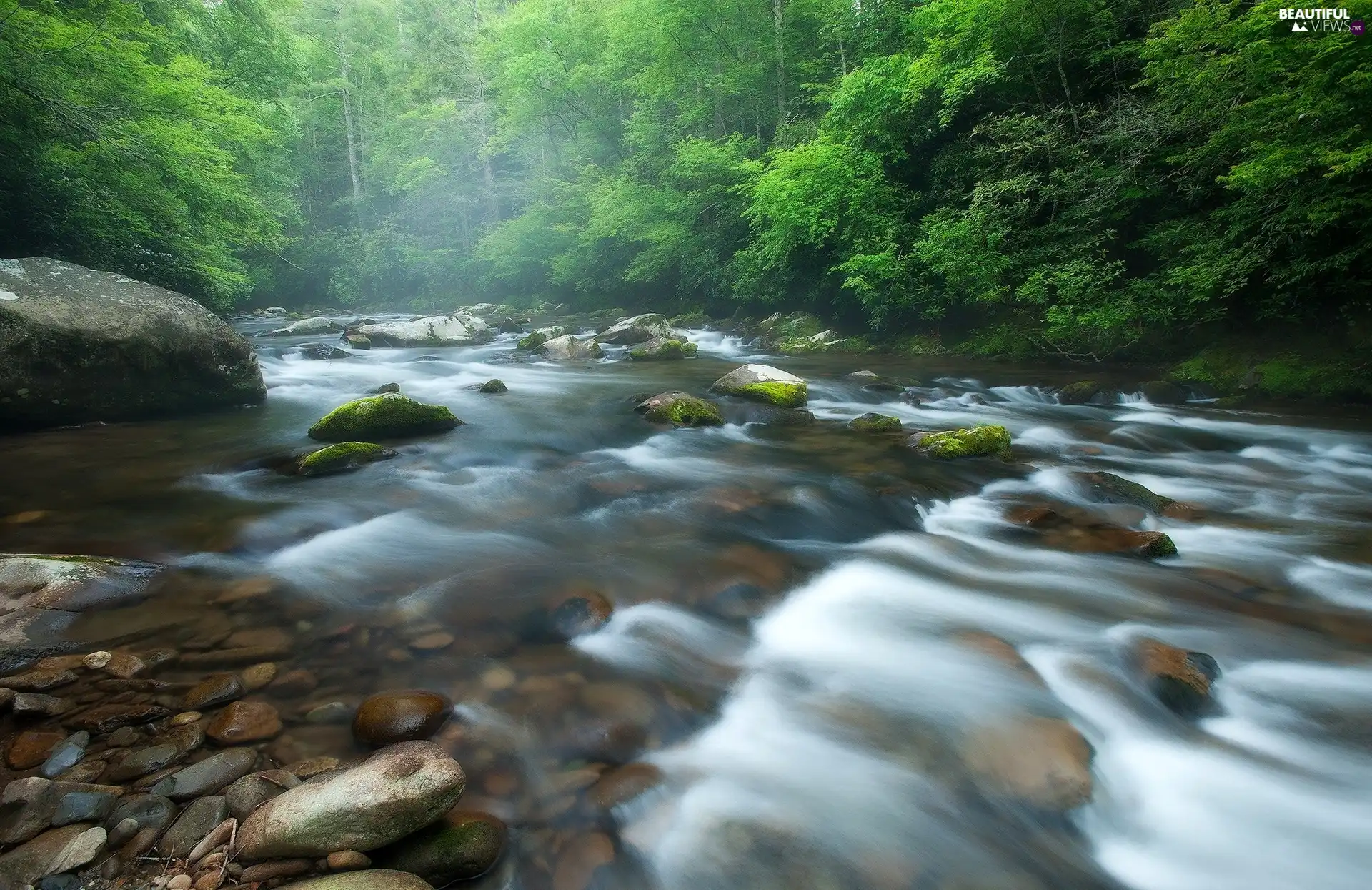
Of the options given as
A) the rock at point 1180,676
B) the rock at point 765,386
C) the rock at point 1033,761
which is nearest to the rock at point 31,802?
the rock at point 1033,761

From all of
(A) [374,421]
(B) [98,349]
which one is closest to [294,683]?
(A) [374,421]

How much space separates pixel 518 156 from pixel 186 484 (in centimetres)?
3225

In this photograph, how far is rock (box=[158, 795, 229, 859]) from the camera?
2.12 meters

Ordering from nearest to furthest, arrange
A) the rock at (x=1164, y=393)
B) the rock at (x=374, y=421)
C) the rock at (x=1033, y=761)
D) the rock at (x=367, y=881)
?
the rock at (x=367, y=881), the rock at (x=1033, y=761), the rock at (x=374, y=421), the rock at (x=1164, y=393)

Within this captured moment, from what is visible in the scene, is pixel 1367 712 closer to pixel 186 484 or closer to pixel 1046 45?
pixel 186 484

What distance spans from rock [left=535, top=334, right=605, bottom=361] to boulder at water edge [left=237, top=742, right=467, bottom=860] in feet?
43.9

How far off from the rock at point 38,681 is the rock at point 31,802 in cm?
68

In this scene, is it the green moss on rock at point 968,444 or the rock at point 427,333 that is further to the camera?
the rock at point 427,333

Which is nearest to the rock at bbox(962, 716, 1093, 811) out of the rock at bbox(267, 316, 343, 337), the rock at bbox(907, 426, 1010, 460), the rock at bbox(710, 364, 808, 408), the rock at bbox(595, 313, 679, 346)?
the rock at bbox(907, 426, 1010, 460)

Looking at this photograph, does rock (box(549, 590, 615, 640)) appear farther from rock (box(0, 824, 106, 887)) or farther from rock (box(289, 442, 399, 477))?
rock (box(289, 442, 399, 477))

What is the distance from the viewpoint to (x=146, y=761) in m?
2.49

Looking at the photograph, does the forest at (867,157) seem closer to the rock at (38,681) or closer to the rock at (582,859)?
the rock at (582,859)

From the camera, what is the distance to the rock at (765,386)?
9586 mm

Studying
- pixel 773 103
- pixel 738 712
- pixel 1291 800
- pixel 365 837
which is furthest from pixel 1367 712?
pixel 773 103
